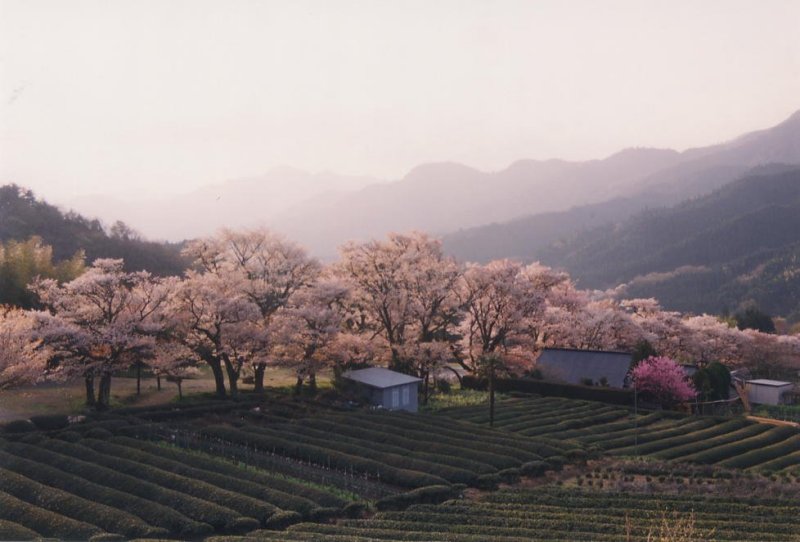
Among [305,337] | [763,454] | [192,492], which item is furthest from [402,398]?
[192,492]

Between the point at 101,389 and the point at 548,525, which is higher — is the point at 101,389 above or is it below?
above

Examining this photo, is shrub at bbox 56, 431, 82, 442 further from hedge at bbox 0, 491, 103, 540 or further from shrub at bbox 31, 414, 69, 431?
hedge at bbox 0, 491, 103, 540

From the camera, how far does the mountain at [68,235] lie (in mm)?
88062

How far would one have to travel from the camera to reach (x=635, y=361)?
209ft

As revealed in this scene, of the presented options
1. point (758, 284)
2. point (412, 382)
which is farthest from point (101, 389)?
point (758, 284)

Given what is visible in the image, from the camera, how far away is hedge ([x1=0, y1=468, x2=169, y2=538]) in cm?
2291

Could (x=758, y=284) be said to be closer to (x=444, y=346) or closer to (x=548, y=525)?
(x=444, y=346)

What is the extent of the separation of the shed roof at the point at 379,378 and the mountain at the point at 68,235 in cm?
4647

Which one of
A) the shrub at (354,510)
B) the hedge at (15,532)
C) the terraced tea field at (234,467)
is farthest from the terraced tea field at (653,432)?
the hedge at (15,532)

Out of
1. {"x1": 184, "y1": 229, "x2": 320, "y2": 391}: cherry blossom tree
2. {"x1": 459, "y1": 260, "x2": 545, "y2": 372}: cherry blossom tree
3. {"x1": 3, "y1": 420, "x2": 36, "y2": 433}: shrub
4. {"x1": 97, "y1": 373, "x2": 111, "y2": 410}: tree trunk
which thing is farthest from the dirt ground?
{"x1": 459, "y1": 260, "x2": 545, "y2": 372}: cherry blossom tree

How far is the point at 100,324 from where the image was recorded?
149 feet

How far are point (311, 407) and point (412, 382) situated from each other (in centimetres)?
940

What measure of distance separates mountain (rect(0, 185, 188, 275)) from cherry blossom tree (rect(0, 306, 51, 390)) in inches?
1959

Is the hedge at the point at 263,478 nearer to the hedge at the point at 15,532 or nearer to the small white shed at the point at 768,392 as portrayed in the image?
the hedge at the point at 15,532
